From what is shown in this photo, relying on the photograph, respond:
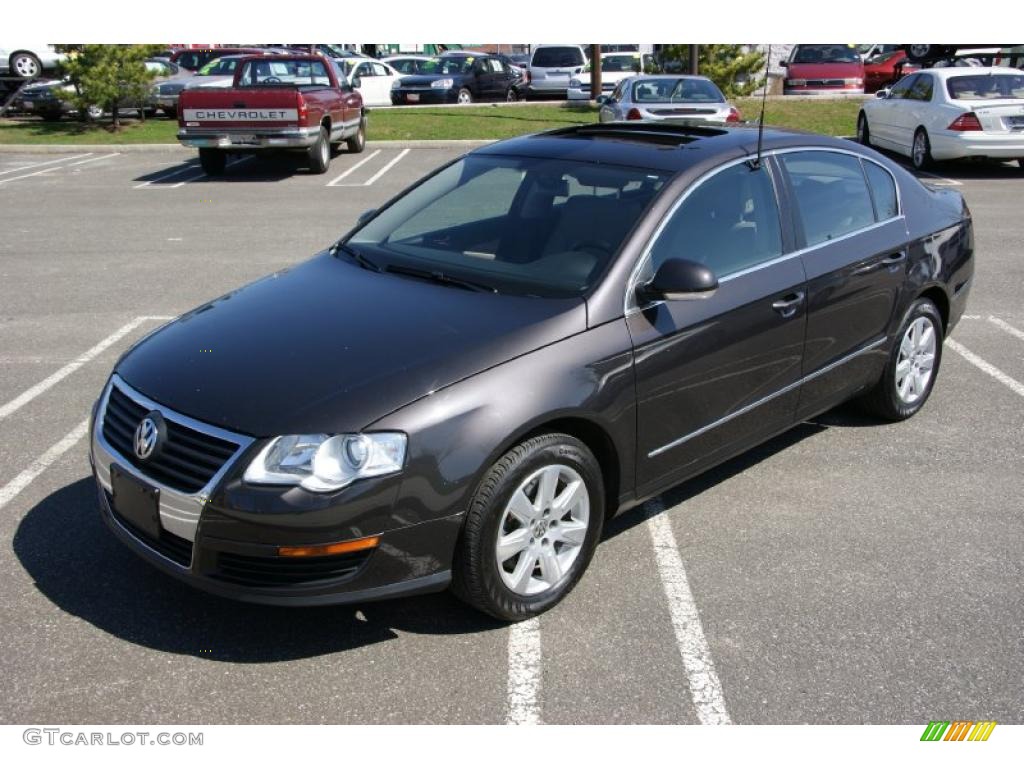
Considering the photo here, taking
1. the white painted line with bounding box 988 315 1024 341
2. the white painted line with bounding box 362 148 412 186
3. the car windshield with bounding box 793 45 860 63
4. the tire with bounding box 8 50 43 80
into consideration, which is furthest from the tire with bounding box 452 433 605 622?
the car windshield with bounding box 793 45 860 63

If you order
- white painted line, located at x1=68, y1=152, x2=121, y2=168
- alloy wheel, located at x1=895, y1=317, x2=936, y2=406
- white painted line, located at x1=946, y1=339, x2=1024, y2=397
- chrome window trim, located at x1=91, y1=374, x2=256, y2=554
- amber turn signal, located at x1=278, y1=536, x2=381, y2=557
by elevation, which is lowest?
white painted line, located at x1=946, y1=339, x2=1024, y2=397

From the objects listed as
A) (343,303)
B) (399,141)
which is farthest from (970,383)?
(399,141)

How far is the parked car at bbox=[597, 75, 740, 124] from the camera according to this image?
612 inches

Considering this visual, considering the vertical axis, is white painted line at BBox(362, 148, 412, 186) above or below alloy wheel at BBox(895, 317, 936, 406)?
below

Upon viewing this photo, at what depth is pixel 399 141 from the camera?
19.7 metres

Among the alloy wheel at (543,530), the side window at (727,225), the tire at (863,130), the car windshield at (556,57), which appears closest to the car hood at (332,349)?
the alloy wheel at (543,530)

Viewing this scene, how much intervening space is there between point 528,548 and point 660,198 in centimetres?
160

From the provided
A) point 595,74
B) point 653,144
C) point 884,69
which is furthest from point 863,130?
point 653,144

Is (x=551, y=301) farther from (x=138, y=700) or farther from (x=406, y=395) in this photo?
(x=138, y=700)

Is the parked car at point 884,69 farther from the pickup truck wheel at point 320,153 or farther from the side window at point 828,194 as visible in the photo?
the side window at point 828,194

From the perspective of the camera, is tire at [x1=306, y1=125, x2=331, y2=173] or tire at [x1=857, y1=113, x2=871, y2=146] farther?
tire at [x1=857, y1=113, x2=871, y2=146]

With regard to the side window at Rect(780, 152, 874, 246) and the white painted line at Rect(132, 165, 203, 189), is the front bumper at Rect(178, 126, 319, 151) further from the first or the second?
the side window at Rect(780, 152, 874, 246)

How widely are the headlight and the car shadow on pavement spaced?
0.73 m

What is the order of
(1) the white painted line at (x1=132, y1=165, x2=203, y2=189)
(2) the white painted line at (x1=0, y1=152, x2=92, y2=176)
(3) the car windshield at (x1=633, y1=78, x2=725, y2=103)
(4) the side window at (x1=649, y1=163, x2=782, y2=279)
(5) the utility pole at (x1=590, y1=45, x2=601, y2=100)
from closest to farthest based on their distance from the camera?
(4) the side window at (x1=649, y1=163, x2=782, y2=279) < (1) the white painted line at (x1=132, y1=165, x2=203, y2=189) < (3) the car windshield at (x1=633, y1=78, x2=725, y2=103) < (2) the white painted line at (x1=0, y1=152, x2=92, y2=176) < (5) the utility pole at (x1=590, y1=45, x2=601, y2=100)
